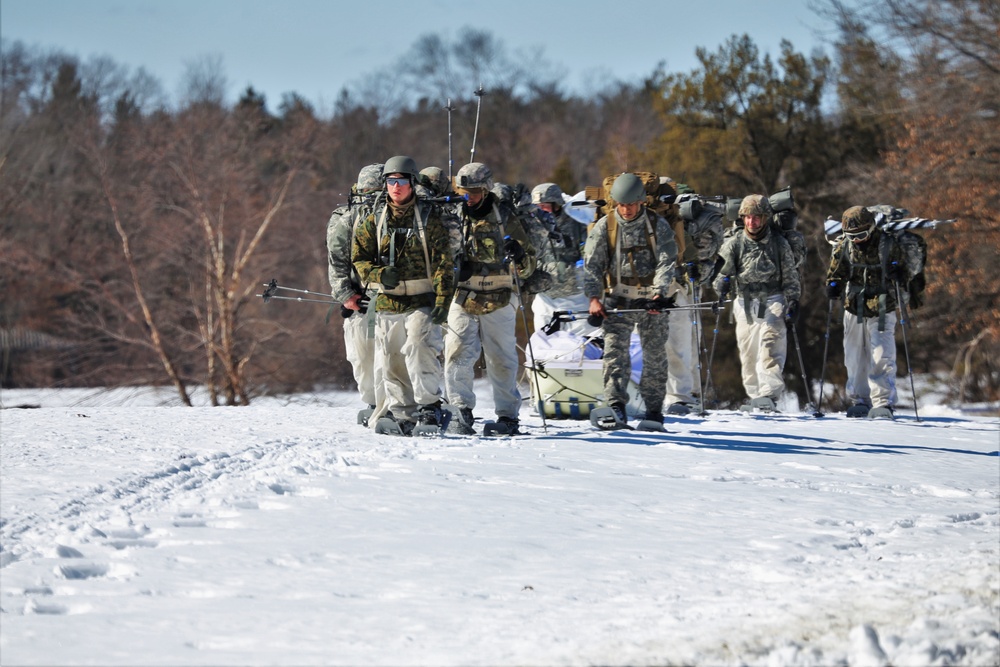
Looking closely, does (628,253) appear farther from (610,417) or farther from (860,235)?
(860,235)

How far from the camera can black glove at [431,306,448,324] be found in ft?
32.1

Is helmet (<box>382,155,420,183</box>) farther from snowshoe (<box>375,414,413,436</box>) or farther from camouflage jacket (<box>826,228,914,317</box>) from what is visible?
camouflage jacket (<box>826,228,914,317</box>)

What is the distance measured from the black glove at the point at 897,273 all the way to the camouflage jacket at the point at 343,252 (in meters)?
6.39

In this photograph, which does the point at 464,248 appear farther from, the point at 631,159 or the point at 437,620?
the point at 631,159

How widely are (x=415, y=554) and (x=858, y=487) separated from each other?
3675 millimetres

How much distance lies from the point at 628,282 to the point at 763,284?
3473 millimetres

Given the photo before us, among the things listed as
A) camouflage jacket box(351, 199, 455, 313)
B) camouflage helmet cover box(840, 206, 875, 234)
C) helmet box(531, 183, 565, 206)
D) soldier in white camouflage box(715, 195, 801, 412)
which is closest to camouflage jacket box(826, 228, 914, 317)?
camouflage helmet cover box(840, 206, 875, 234)

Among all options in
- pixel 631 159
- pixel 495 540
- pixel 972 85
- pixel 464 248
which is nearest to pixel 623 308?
pixel 464 248

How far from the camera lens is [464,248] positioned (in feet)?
34.4

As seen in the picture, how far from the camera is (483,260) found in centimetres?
1048

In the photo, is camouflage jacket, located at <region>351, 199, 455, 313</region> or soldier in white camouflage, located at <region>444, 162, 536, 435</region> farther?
soldier in white camouflage, located at <region>444, 162, 536, 435</region>

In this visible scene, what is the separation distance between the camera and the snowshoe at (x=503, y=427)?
10680mm

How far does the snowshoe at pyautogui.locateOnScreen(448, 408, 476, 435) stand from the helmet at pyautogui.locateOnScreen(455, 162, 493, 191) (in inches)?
74.4

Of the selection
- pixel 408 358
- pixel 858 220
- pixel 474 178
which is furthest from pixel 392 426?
pixel 858 220
